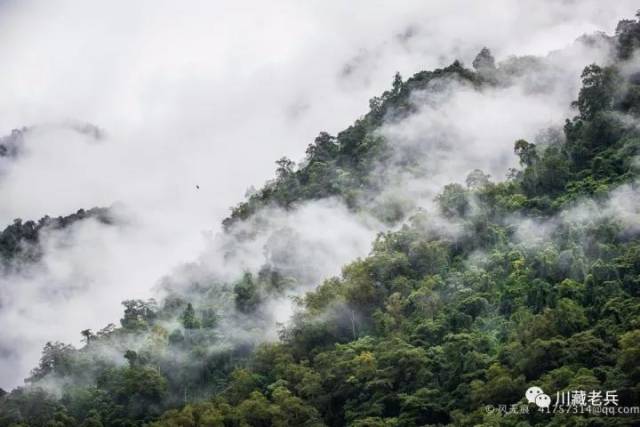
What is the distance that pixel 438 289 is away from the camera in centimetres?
4425

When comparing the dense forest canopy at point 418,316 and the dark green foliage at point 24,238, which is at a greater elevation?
the dark green foliage at point 24,238

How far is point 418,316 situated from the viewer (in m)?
43.0

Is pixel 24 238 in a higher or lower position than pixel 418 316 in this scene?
higher

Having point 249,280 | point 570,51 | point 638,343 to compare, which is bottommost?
point 638,343

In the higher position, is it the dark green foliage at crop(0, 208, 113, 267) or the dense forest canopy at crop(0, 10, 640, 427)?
the dark green foliage at crop(0, 208, 113, 267)

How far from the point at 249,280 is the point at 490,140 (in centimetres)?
1721

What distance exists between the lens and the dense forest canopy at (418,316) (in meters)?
36.2

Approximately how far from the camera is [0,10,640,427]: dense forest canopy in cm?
3616

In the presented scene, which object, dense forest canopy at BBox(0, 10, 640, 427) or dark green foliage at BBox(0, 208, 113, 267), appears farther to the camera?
dark green foliage at BBox(0, 208, 113, 267)

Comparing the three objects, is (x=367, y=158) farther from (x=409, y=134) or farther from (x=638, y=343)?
(x=638, y=343)

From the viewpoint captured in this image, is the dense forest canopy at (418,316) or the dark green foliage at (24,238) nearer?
the dense forest canopy at (418,316)

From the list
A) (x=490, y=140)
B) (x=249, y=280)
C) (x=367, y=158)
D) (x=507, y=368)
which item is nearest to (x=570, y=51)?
(x=490, y=140)

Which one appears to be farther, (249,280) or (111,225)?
(111,225)

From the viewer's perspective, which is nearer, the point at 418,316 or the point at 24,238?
the point at 418,316
